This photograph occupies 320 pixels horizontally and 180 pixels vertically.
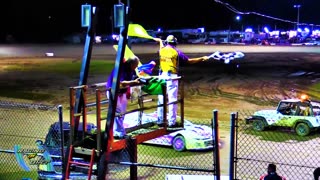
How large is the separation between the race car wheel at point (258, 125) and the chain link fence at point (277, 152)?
0.16 meters

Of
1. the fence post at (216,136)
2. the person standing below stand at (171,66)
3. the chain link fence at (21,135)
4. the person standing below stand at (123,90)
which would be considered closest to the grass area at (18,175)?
the chain link fence at (21,135)

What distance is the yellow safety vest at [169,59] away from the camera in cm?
965

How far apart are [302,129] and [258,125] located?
169cm

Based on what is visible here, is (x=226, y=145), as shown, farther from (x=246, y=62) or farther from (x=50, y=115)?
(x=246, y=62)

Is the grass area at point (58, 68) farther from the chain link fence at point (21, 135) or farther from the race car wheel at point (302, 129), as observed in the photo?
the race car wheel at point (302, 129)

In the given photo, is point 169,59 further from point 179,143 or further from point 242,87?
point 242,87

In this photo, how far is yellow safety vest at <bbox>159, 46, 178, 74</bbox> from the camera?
9.65 m

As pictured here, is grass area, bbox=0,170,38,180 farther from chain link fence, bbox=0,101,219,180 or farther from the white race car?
the white race car

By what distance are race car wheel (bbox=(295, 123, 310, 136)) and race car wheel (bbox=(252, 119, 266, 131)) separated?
4.25 ft

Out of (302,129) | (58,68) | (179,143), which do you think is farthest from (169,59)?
(58,68)

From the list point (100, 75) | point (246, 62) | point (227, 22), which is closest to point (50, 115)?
point (100, 75)

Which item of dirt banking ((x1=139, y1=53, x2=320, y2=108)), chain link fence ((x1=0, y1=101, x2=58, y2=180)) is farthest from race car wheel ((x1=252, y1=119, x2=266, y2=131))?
chain link fence ((x1=0, y1=101, x2=58, y2=180))

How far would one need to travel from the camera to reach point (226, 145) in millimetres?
15750

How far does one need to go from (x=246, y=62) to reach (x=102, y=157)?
39.2 meters
